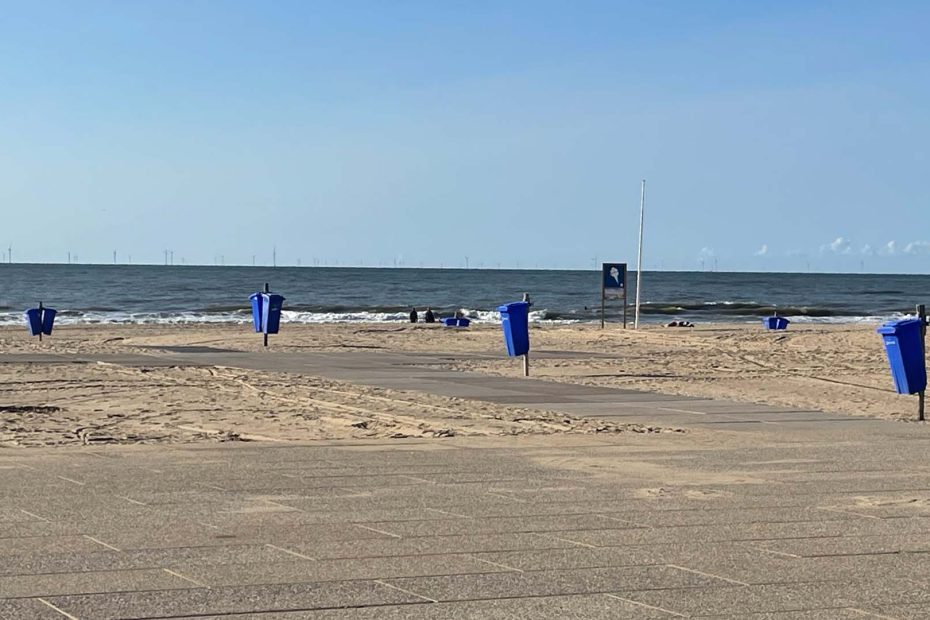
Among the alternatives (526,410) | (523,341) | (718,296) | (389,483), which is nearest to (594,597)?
(389,483)

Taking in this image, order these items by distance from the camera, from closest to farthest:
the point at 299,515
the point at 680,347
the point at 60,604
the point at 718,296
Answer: the point at 60,604
the point at 299,515
the point at 680,347
the point at 718,296

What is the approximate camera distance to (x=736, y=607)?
528 cm

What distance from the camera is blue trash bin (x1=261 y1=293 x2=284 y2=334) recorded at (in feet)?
87.5

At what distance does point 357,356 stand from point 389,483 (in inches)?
590

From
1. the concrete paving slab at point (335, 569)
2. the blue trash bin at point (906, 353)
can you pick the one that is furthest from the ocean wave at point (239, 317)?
the concrete paving slab at point (335, 569)

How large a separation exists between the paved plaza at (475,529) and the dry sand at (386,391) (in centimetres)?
123

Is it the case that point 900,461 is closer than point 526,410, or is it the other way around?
point 900,461

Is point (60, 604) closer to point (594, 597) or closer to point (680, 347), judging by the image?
point (594, 597)

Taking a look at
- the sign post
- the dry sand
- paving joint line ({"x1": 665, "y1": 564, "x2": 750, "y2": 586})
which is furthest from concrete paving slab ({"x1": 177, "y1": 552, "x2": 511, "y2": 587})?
the sign post

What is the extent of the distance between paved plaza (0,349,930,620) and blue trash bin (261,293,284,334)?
53.1ft

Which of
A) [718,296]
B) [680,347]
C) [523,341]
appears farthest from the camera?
[718,296]

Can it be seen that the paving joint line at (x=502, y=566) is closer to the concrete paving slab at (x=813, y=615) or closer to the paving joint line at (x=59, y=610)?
the concrete paving slab at (x=813, y=615)

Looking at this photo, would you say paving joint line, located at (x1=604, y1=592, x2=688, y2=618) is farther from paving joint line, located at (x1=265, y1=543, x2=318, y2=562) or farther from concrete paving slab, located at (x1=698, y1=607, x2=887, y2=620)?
paving joint line, located at (x1=265, y1=543, x2=318, y2=562)

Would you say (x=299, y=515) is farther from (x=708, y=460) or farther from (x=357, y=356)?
(x=357, y=356)
